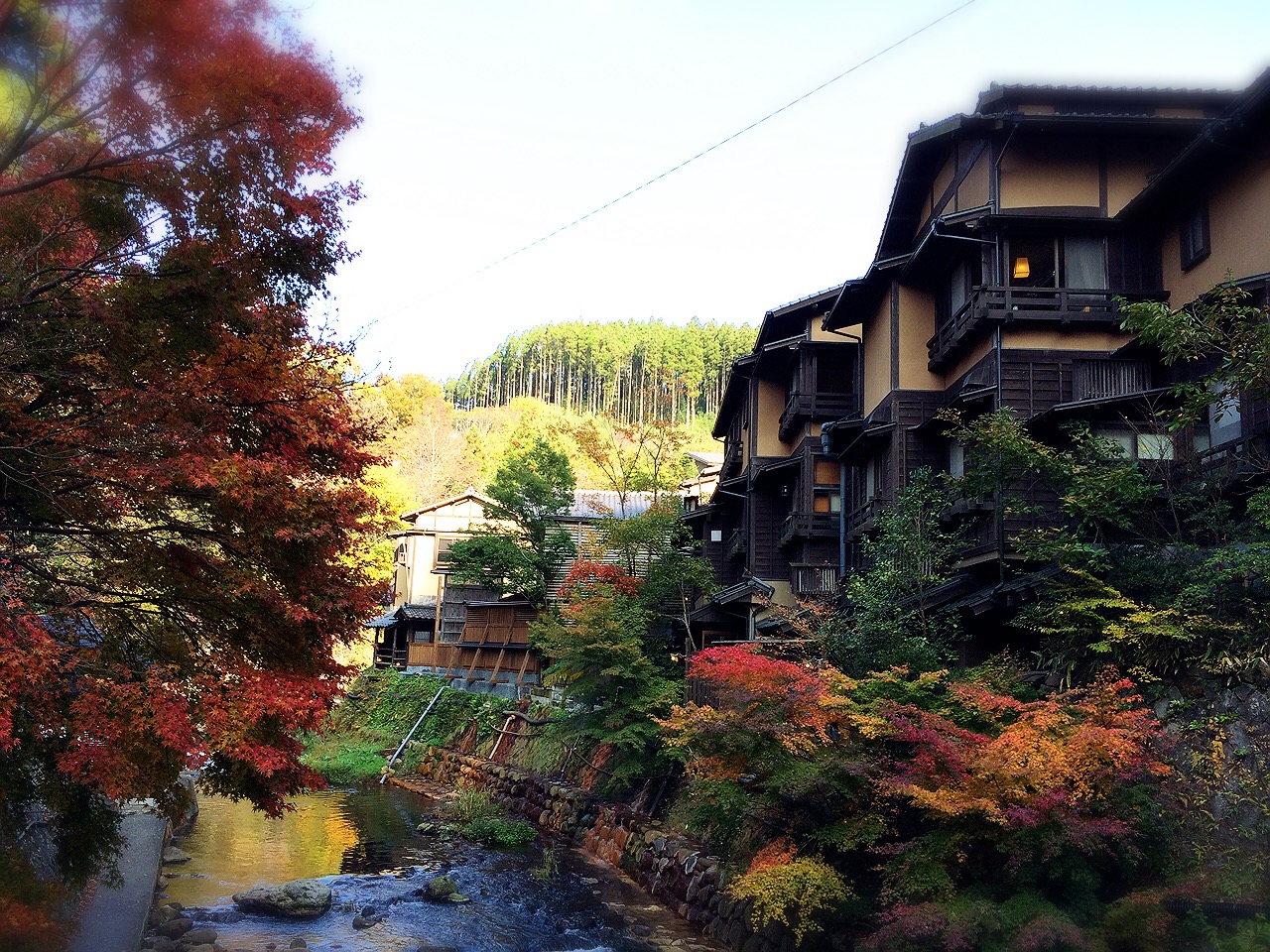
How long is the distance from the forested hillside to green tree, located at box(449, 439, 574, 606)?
168 ft

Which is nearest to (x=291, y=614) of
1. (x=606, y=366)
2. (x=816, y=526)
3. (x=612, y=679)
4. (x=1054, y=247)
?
(x=612, y=679)

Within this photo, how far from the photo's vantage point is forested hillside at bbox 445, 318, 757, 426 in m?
100

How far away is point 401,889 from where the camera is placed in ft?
67.9

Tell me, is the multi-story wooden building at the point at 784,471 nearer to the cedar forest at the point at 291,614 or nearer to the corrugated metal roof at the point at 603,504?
the corrugated metal roof at the point at 603,504

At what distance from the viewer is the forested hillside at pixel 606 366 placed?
100 metres

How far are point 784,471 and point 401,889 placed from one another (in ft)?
63.8

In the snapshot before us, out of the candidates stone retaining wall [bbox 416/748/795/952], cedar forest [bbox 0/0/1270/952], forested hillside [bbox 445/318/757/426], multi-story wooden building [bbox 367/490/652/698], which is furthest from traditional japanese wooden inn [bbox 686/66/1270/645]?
forested hillside [bbox 445/318/757/426]

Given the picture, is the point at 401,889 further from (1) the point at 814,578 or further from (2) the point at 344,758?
(2) the point at 344,758

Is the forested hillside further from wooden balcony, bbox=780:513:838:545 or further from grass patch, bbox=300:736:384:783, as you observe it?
wooden balcony, bbox=780:513:838:545

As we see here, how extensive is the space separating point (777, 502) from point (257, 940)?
79.0ft

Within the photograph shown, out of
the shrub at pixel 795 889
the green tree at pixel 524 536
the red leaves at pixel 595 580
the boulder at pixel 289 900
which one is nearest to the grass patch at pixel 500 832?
the red leaves at pixel 595 580

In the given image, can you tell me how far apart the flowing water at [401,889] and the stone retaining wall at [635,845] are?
43cm

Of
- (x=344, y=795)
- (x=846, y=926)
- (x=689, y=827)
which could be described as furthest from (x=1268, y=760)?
(x=344, y=795)

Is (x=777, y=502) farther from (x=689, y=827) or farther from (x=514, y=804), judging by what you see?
(x=689, y=827)
